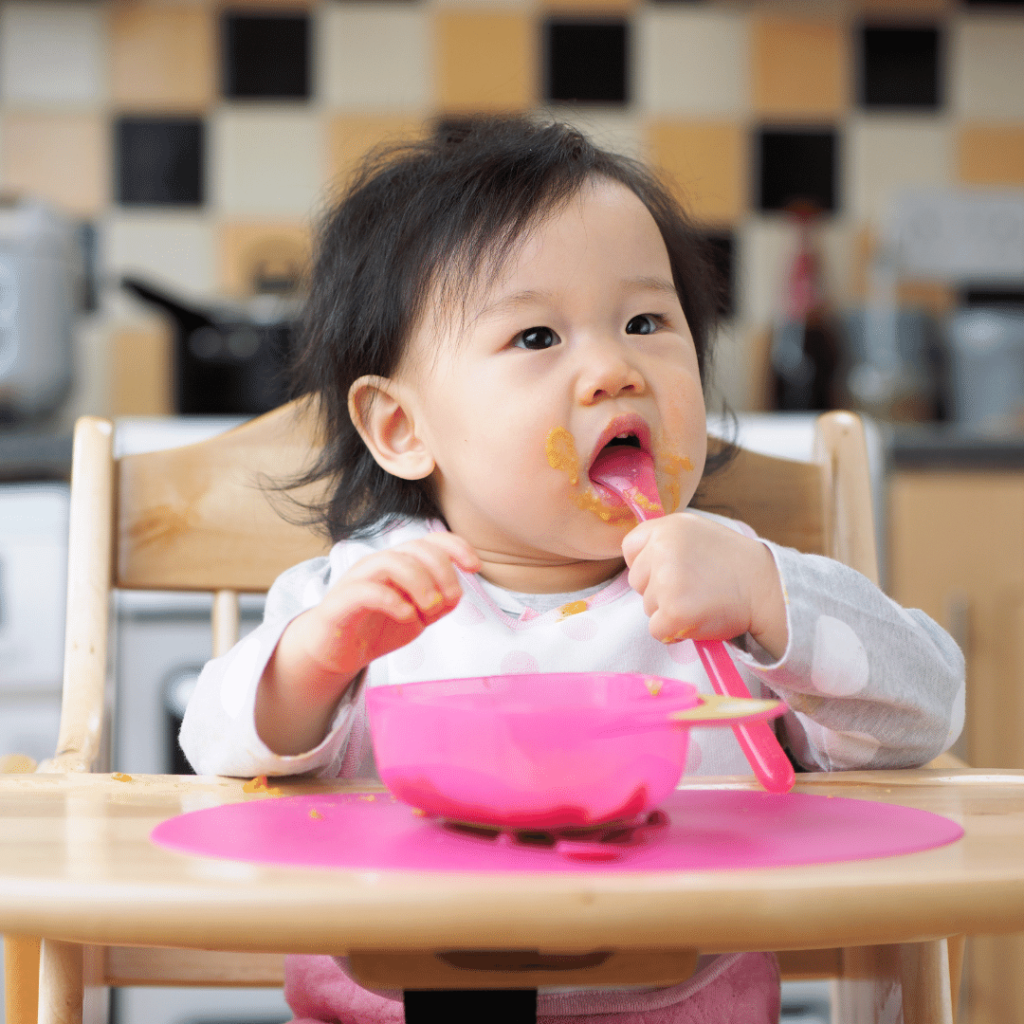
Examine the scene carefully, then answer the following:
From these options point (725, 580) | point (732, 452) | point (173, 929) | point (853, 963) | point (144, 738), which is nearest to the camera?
point (173, 929)

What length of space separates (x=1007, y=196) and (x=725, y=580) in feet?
6.27

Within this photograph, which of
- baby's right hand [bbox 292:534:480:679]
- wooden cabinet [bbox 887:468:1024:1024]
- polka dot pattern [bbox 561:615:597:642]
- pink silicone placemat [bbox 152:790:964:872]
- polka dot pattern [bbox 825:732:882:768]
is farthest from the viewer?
wooden cabinet [bbox 887:468:1024:1024]

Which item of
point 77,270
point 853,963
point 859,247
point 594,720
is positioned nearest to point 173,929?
point 594,720

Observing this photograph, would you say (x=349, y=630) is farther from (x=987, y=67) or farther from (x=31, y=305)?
(x=987, y=67)

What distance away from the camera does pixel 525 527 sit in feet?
2.55

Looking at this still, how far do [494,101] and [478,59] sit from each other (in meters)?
0.09

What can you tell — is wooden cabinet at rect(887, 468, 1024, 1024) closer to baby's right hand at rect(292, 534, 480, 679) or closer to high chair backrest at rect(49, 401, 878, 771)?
high chair backrest at rect(49, 401, 878, 771)

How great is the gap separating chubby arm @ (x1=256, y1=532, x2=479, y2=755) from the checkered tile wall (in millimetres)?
1615

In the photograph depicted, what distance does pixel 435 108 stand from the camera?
2236mm

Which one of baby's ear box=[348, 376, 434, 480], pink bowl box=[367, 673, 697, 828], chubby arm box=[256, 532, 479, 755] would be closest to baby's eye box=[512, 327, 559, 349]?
baby's ear box=[348, 376, 434, 480]

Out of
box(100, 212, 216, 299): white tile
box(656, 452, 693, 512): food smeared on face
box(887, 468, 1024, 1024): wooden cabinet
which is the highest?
box(100, 212, 216, 299): white tile

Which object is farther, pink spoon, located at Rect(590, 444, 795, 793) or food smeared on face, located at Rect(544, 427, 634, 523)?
food smeared on face, located at Rect(544, 427, 634, 523)

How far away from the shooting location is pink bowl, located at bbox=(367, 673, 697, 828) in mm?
445

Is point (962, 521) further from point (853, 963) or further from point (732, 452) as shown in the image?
point (853, 963)
